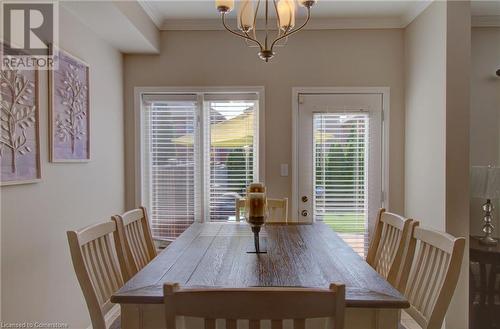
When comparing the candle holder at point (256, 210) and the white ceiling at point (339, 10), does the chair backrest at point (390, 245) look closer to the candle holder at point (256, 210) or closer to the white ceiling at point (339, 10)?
the candle holder at point (256, 210)

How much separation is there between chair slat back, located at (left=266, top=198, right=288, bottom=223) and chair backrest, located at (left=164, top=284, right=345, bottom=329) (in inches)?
70.6

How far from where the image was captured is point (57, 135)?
2.08 meters

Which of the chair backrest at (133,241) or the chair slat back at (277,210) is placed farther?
the chair slat back at (277,210)

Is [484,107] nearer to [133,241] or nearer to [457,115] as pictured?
[457,115]

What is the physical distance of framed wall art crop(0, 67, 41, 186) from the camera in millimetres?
1617

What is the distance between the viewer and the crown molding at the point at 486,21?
112 inches

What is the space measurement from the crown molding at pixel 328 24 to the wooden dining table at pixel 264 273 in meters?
2.02

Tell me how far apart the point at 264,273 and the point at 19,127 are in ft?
4.78

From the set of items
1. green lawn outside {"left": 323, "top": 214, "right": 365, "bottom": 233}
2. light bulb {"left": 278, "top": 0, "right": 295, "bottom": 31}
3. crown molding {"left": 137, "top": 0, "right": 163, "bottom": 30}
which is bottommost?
green lawn outside {"left": 323, "top": 214, "right": 365, "bottom": 233}

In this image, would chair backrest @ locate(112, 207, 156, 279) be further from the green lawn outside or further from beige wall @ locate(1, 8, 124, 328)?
the green lawn outside

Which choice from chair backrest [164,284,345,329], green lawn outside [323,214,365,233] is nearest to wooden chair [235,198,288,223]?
green lawn outside [323,214,365,233]

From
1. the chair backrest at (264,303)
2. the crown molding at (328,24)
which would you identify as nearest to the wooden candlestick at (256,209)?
the chair backrest at (264,303)

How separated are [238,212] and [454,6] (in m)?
2.19

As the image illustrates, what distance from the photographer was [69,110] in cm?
223
